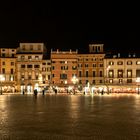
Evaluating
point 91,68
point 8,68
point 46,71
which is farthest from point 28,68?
point 91,68

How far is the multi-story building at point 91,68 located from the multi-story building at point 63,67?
206 cm

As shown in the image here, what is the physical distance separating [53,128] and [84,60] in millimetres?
101768

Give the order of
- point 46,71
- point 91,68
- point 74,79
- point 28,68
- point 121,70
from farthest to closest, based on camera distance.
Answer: point 28,68, point 46,71, point 121,70, point 91,68, point 74,79

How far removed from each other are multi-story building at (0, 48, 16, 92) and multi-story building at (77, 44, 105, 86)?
70.2 feet

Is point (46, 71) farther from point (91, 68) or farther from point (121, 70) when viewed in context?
point (121, 70)

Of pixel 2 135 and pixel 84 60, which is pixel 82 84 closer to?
pixel 84 60

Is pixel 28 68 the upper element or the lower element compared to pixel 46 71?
upper

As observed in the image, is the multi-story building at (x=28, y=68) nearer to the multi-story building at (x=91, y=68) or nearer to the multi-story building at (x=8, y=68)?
the multi-story building at (x=8, y=68)

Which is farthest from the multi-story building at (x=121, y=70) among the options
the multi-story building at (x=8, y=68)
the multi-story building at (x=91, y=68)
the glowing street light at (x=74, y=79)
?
the multi-story building at (x=8, y=68)

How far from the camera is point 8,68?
116 metres

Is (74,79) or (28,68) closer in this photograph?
(74,79)

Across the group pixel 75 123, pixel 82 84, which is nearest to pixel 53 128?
pixel 75 123

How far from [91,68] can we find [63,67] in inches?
361

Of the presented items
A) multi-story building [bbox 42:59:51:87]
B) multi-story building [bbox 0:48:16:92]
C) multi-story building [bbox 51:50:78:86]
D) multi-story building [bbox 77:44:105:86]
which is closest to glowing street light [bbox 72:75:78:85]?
multi-story building [bbox 51:50:78:86]
